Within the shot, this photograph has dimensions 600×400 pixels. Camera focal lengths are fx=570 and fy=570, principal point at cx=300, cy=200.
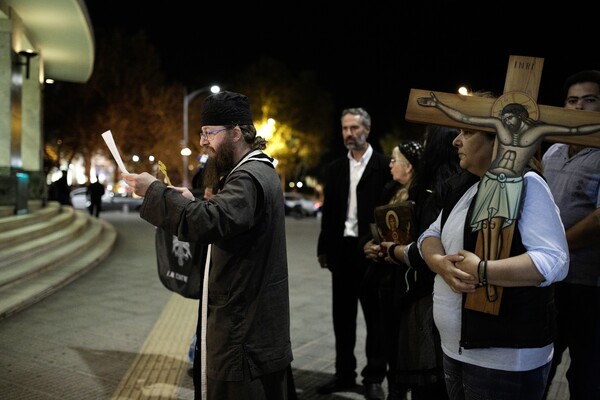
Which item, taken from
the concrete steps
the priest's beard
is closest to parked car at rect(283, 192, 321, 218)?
the concrete steps

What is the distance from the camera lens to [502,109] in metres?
2.25

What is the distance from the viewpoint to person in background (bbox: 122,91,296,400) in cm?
242

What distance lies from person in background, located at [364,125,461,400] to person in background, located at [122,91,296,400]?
0.91 metres

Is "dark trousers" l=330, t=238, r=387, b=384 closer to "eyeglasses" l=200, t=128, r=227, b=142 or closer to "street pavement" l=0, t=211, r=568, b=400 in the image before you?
"street pavement" l=0, t=211, r=568, b=400

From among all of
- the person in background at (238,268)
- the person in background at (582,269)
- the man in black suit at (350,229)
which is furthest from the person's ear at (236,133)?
the man in black suit at (350,229)

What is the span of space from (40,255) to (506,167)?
28.1 ft

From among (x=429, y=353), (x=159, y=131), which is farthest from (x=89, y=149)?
(x=429, y=353)

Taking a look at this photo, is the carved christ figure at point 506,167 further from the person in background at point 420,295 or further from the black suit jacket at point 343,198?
the black suit jacket at point 343,198

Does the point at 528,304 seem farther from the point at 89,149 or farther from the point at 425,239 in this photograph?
the point at 89,149

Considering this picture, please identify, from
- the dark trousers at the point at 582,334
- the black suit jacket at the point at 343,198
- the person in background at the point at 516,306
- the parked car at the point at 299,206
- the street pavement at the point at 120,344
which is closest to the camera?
the person in background at the point at 516,306

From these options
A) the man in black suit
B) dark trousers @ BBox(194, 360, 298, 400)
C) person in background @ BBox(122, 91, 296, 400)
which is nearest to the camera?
person in background @ BBox(122, 91, 296, 400)

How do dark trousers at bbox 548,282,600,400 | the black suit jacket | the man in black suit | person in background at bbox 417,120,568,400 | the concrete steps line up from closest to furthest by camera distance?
person in background at bbox 417,120,568,400 < dark trousers at bbox 548,282,600,400 < the man in black suit < the black suit jacket < the concrete steps

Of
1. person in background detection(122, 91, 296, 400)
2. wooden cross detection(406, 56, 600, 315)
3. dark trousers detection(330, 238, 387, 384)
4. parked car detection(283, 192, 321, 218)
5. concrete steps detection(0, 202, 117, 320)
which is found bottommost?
parked car detection(283, 192, 321, 218)

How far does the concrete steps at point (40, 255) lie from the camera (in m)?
7.05
